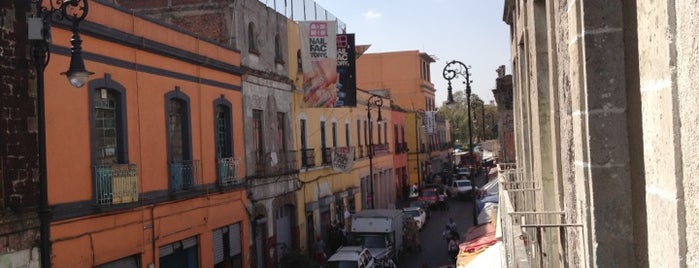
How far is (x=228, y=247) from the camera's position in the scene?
63.4 feet

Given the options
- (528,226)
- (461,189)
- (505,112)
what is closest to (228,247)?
(505,112)

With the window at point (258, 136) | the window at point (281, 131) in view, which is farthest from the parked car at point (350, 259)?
the window at point (281, 131)

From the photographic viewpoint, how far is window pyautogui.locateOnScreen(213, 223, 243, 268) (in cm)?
1867

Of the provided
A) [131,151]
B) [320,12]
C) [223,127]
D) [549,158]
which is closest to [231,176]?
[223,127]

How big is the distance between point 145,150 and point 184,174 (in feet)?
6.28

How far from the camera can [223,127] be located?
19844mm

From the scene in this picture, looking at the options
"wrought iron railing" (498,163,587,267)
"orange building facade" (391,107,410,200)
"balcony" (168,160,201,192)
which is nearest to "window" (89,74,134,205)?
"balcony" (168,160,201,192)

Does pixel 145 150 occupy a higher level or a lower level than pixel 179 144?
lower

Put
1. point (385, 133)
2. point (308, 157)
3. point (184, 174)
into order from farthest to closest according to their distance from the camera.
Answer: point (385, 133)
point (308, 157)
point (184, 174)

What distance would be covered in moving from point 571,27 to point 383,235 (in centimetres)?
2050

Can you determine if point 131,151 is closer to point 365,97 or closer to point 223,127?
point 223,127

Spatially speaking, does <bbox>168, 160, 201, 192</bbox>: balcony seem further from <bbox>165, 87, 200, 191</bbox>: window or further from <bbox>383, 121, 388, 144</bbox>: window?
<bbox>383, 121, 388, 144</bbox>: window

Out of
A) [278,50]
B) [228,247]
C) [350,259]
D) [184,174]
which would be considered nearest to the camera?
[184,174]

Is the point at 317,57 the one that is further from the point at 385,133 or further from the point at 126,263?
the point at 385,133
